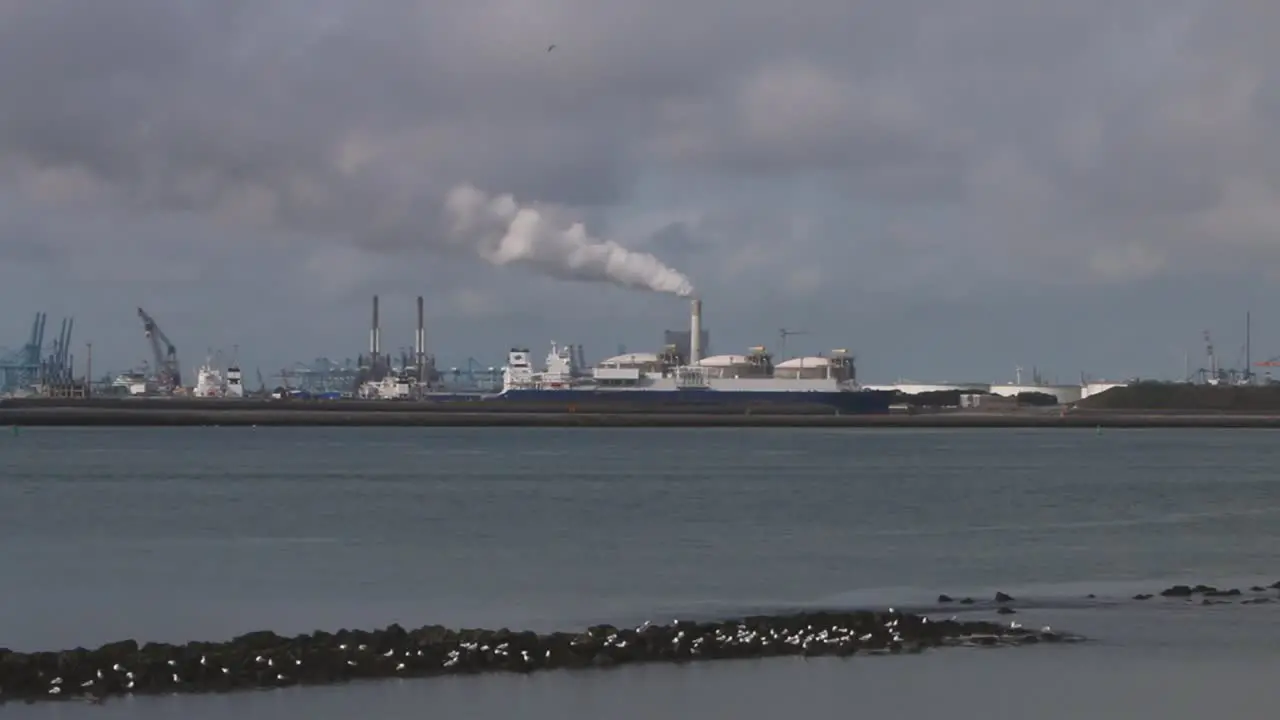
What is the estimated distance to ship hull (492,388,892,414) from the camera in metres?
109

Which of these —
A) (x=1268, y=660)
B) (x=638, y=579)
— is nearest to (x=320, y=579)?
(x=638, y=579)

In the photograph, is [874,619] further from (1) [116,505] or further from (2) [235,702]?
(1) [116,505]

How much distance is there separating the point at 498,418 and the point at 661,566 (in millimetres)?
74479

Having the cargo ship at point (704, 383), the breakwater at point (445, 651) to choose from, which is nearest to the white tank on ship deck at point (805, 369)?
the cargo ship at point (704, 383)

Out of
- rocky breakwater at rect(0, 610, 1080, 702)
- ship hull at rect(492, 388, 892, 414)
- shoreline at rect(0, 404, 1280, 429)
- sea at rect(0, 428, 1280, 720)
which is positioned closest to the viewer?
rocky breakwater at rect(0, 610, 1080, 702)

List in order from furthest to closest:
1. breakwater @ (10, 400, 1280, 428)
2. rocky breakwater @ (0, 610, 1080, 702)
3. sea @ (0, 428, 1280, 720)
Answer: breakwater @ (10, 400, 1280, 428) < sea @ (0, 428, 1280, 720) < rocky breakwater @ (0, 610, 1080, 702)

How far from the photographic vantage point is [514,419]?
100m

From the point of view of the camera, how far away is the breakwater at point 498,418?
98875mm

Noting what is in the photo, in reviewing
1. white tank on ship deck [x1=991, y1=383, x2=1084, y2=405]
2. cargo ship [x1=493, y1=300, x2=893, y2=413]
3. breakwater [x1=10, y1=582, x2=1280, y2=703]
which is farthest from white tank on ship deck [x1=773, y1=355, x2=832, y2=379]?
breakwater [x1=10, y1=582, x2=1280, y2=703]

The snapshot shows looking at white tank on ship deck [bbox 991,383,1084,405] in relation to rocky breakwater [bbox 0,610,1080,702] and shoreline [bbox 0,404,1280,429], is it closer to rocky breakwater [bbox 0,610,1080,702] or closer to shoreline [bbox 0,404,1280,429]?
shoreline [bbox 0,404,1280,429]

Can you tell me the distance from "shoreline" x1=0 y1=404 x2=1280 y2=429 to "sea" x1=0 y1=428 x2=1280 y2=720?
125 ft

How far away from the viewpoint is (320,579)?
2509 cm

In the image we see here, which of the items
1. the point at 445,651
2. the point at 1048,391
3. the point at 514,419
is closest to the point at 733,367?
the point at 514,419

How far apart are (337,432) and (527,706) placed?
81075mm
